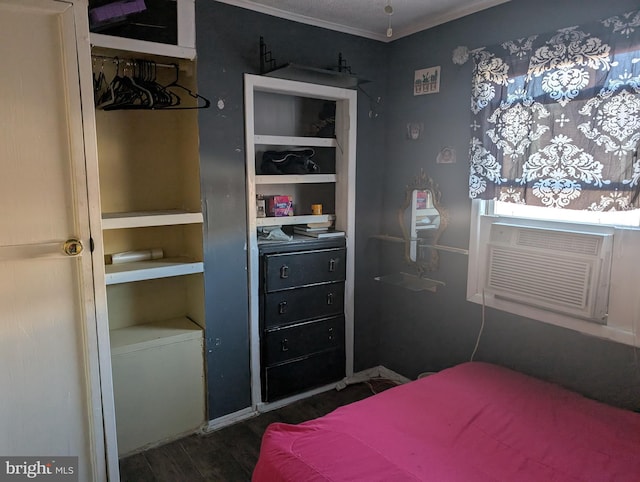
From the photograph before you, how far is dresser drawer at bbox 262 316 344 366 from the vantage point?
281cm

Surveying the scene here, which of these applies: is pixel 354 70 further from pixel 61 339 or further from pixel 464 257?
pixel 61 339

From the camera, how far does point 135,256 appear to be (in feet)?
8.30

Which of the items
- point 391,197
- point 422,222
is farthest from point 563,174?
point 391,197

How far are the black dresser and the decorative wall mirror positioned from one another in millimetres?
449

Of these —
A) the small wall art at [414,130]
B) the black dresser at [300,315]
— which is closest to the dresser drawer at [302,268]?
the black dresser at [300,315]

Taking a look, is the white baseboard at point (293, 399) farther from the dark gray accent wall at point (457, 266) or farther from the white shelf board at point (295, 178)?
the white shelf board at point (295, 178)

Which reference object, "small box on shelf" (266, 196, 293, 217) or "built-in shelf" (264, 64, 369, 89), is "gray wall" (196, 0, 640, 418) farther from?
"small box on shelf" (266, 196, 293, 217)

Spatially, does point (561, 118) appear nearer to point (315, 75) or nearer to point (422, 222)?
point (422, 222)

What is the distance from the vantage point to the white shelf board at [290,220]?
2.76 m

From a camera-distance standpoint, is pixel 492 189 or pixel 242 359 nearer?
pixel 492 189

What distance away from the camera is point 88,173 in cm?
169

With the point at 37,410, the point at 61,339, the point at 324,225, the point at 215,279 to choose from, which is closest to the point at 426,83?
the point at 324,225

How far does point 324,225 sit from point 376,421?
142cm

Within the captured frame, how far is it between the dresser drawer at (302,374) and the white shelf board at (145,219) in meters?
1.06
